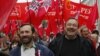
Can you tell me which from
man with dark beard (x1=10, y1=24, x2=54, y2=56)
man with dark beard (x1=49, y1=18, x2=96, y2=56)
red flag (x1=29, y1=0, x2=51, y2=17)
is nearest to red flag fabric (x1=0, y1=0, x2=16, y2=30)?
man with dark beard (x1=10, y1=24, x2=54, y2=56)

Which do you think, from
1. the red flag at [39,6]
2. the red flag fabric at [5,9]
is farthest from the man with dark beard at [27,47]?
the red flag at [39,6]

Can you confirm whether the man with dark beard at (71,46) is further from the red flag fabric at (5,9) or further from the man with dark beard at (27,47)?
the red flag fabric at (5,9)

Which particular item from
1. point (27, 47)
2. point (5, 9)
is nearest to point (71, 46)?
point (27, 47)

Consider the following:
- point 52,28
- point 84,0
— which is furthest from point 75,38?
point 84,0

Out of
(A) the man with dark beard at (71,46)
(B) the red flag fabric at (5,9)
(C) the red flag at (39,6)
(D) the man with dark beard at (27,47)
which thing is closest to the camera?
(B) the red flag fabric at (5,9)

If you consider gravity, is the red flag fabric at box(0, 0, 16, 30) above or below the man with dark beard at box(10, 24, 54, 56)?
above

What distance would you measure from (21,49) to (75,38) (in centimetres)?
128

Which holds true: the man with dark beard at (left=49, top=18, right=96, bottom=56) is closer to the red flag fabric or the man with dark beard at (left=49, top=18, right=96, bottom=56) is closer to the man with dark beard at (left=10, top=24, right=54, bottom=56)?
the man with dark beard at (left=10, top=24, right=54, bottom=56)

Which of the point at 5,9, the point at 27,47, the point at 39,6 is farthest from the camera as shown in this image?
the point at 39,6

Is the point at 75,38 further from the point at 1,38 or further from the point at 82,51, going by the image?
the point at 1,38

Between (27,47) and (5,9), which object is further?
(27,47)

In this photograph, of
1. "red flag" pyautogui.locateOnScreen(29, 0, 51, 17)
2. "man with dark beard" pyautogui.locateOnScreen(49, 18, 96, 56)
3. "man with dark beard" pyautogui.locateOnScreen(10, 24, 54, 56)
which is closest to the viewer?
"man with dark beard" pyautogui.locateOnScreen(10, 24, 54, 56)

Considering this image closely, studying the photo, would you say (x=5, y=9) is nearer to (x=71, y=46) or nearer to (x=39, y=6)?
(x=71, y=46)

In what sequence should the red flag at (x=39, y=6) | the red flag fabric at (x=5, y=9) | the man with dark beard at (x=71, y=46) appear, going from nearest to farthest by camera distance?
the red flag fabric at (x=5, y=9)
the man with dark beard at (x=71, y=46)
the red flag at (x=39, y=6)
